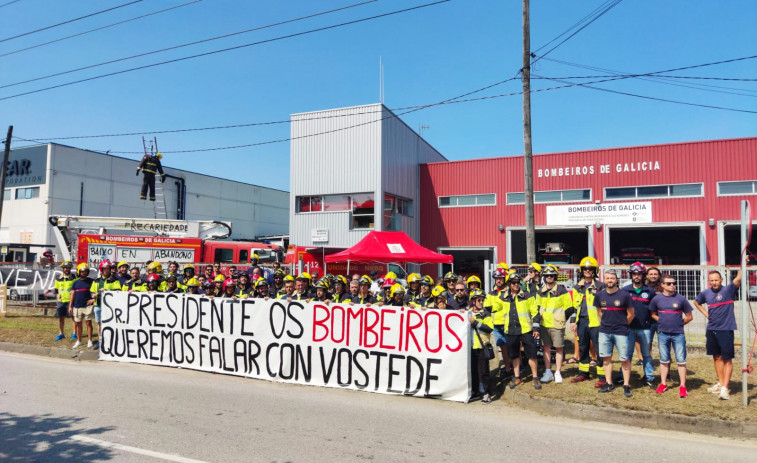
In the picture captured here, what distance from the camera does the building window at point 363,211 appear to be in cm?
2203

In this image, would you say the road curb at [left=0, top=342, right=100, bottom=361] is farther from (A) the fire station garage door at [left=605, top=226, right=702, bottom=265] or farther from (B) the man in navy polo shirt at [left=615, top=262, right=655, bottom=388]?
(A) the fire station garage door at [left=605, top=226, right=702, bottom=265]

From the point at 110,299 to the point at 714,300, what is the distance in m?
10.6

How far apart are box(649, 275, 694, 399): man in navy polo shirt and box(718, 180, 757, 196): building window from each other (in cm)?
1624

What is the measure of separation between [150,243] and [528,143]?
13814 millimetres

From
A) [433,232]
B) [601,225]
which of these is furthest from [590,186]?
[433,232]

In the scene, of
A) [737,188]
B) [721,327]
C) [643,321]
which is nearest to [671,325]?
[643,321]

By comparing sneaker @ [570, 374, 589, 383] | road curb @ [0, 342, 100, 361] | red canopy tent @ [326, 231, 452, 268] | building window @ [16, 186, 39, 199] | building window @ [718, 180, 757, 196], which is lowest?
road curb @ [0, 342, 100, 361]

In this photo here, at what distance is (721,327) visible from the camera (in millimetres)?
6898

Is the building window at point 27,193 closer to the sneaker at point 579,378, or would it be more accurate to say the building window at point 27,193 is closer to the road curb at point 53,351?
the road curb at point 53,351

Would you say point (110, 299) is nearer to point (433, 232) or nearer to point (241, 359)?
point (241, 359)

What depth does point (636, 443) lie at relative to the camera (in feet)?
18.6

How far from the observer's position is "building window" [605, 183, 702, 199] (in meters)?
20.8

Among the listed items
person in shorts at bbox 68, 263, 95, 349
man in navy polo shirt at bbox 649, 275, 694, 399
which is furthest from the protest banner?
man in navy polo shirt at bbox 649, 275, 694, 399

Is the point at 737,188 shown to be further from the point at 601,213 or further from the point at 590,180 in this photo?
the point at 590,180
